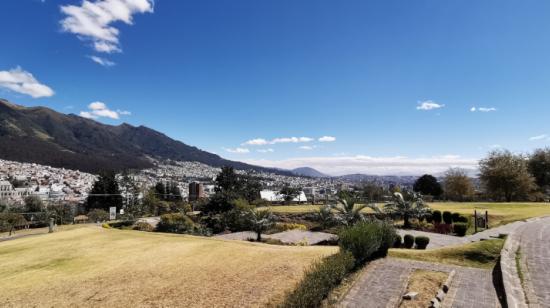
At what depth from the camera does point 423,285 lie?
30.1 feet

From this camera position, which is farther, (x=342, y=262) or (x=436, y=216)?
(x=436, y=216)

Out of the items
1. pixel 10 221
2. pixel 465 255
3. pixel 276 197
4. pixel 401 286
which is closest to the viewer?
pixel 401 286

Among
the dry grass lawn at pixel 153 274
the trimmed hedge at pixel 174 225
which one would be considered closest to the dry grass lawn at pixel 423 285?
the dry grass lawn at pixel 153 274

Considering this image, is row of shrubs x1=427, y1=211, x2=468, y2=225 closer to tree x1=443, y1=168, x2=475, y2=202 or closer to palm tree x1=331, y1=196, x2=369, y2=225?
palm tree x1=331, y1=196, x2=369, y2=225

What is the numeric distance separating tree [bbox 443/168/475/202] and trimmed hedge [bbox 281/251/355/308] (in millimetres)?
49767

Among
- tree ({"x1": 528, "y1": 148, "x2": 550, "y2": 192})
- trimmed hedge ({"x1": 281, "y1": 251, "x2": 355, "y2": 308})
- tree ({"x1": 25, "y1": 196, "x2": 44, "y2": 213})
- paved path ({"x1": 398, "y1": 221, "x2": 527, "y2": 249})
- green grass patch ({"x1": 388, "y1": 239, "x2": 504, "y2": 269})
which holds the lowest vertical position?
tree ({"x1": 25, "y1": 196, "x2": 44, "y2": 213})

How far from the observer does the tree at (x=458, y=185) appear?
54.2 metres

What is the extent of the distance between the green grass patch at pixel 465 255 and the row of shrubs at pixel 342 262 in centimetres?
102

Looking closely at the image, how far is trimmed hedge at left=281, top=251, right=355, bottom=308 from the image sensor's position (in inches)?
277

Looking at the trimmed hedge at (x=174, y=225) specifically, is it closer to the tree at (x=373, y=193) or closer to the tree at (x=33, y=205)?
the tree at (x=33, y=205)

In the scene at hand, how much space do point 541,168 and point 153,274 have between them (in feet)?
214

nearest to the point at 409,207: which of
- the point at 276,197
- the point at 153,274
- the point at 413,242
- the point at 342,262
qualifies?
the point at 413,242

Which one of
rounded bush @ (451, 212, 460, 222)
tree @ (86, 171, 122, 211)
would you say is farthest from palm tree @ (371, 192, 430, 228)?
tree @ (86, 171, 122, 211)

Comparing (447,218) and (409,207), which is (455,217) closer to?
(447,218)
